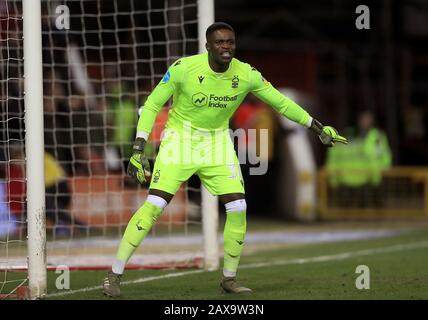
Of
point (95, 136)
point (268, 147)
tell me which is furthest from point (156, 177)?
point (268, 147)

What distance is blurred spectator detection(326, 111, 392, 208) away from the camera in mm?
18469

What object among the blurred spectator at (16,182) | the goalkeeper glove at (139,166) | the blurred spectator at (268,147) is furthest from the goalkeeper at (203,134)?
the blurred spectator at (268,147)

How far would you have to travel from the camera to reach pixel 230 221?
888 cm

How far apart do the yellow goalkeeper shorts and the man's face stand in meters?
0.71

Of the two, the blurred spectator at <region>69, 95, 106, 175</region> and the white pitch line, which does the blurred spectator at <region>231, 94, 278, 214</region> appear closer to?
the blurred spectator at <region>69, 95, 106, 175</region>

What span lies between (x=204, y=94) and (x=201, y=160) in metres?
0.56

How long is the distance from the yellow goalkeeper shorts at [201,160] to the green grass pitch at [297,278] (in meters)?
0.90

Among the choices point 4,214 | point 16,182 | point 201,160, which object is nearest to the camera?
point 201,160

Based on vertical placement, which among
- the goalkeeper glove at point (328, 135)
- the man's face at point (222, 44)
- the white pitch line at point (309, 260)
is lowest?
the white pitch line at point (309, 260)

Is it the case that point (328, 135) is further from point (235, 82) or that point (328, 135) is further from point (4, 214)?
point (4, 214)

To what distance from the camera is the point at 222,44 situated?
8461 mm

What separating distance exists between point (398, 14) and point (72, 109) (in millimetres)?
9121

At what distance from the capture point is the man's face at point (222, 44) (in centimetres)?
844

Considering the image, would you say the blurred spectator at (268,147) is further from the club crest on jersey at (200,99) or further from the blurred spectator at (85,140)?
the club crest on jersey at (200,99)
